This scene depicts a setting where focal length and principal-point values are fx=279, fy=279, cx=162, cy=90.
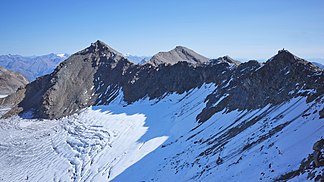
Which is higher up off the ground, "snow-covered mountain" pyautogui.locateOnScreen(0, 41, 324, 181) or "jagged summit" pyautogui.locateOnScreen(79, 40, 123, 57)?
"jagged summit" pyautogui.locateOnScreen(79, 40, 123, 57)

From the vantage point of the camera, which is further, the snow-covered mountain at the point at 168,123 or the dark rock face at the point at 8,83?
the dark rock face at the point at 8,83

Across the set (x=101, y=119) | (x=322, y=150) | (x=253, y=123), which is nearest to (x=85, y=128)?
(x=101, y=119)

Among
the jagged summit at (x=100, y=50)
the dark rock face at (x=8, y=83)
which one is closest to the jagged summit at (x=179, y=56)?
the jagged summit at (x=100, y=50)

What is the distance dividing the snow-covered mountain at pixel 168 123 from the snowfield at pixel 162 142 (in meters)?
0.16

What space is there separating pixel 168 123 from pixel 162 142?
418 inches

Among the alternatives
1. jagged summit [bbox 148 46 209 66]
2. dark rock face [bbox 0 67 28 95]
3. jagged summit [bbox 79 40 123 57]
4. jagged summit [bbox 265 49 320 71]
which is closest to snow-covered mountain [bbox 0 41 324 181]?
jagged summit [bbox 265 49 320 71]

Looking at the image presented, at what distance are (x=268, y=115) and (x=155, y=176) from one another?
15.3m

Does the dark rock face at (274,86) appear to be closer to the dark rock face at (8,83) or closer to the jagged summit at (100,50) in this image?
the jagged summit at (100,50)

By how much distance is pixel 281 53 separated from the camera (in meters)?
39.3

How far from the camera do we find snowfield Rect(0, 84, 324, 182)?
2195 centimetres

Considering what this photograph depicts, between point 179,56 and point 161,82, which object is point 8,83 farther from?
point 161,82

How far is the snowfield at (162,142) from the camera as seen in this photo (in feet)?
72.0

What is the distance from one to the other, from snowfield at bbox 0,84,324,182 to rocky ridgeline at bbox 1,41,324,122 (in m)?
2.75

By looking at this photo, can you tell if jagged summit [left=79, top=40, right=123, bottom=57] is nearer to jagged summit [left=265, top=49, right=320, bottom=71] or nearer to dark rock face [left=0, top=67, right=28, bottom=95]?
jagged summit [left=265, top=49, right=320, bottom=71]
